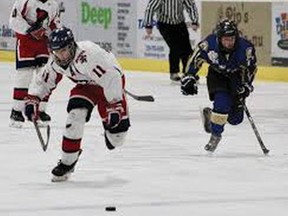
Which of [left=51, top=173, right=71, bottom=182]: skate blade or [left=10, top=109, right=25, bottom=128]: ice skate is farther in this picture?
[left=10, top=109, right=25, bottom=128]: ice skate

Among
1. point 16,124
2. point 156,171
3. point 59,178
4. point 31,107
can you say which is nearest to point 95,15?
point 16,124

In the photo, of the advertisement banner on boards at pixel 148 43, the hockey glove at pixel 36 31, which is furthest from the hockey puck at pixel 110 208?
the advertisement banner on boards at pixel 148 43

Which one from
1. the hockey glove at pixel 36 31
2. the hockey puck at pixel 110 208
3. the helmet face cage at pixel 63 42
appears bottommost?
the hockey puck at pixel 110 208

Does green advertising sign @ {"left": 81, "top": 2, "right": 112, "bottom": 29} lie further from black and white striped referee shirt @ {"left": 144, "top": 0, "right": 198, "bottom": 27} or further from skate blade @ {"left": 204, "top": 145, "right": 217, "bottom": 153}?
skate blade @ {"left": 204, "top": 145, "right": 217, "bottom": 153}

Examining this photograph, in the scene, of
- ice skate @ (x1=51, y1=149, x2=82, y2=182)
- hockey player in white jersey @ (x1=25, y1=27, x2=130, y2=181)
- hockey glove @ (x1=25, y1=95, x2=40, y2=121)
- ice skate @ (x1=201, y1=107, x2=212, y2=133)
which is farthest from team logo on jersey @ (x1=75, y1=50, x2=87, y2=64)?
ice skate @ (x1=201, y1=107, x2=212, y2=133)

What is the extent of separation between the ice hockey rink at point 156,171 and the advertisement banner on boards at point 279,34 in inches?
119

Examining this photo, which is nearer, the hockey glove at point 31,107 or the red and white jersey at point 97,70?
the red and white jersey at point 97,70

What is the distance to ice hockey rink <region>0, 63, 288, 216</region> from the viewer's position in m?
4.77

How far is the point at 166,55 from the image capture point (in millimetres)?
14062

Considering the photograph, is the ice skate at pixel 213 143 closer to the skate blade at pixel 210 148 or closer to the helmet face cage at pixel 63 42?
the skate blade at pixel 210 148

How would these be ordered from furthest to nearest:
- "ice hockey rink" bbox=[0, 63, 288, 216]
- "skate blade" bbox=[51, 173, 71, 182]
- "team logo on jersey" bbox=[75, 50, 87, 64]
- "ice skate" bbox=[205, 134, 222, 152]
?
"ice skate" bbox=[205, 134, 222, 152] → "skate blade" bbox=[51, 173, 71, 182] → "team logo on jersey" bbox=[75, 50, 87, 64] → "ice hockey rink" bbox=[0, 63, 288, 216]

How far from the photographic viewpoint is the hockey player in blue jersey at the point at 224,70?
6434 mm

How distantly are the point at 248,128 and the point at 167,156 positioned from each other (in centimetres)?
177

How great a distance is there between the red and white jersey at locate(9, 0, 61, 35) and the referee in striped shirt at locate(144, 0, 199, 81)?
4479mm
